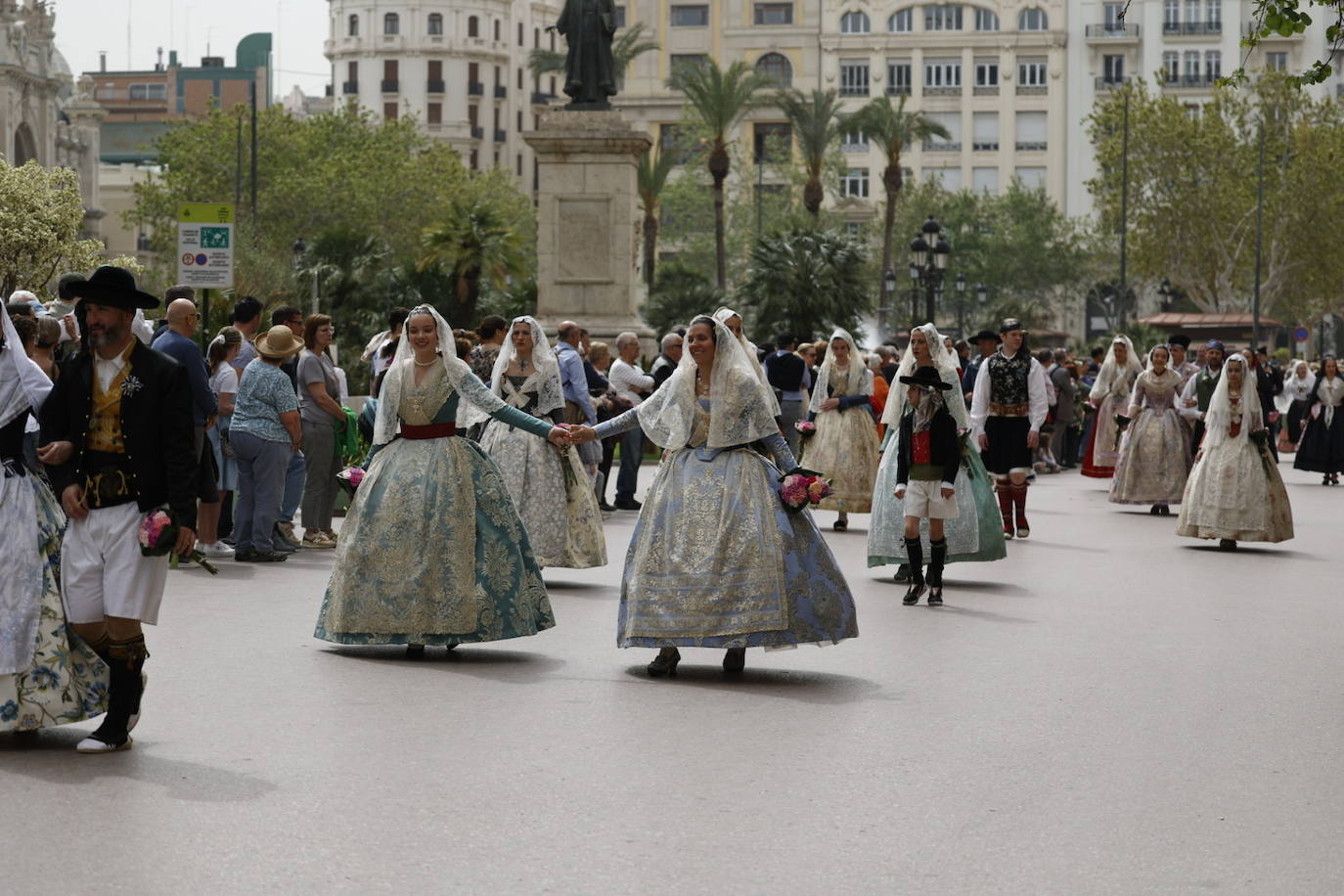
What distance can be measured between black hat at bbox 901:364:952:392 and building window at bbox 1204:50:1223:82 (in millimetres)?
92576

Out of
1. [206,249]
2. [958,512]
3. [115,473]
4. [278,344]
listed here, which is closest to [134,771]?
[115,473]

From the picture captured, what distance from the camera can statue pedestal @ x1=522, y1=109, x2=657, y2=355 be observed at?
29719 mm

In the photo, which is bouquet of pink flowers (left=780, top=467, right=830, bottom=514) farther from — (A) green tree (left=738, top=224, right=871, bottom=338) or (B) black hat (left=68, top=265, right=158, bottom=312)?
(A) green tree (left=738, top=224, right=871, bottom=338)

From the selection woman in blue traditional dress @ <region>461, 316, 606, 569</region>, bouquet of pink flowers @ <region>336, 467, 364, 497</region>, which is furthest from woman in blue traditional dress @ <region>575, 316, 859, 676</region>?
woman in blue traditional dress @ <region>461, 316, 606, 569</region>

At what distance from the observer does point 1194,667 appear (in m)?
10.8

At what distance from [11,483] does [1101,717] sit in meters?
4.46

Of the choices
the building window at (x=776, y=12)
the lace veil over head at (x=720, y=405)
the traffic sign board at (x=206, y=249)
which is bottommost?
the lace veil over head at (x=720, y=405)

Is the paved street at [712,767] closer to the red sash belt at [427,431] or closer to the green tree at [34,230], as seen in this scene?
the red sash belt at [427,431]

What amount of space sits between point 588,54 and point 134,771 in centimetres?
2349

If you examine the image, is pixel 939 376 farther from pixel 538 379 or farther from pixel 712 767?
pixel 712 767

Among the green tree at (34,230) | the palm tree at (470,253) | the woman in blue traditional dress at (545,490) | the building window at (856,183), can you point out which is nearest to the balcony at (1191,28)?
the building window at (856,183)

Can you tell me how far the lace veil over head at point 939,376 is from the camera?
46.5ft

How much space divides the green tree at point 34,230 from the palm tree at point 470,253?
11.7m

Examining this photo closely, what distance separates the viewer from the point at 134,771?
7.48 meters
